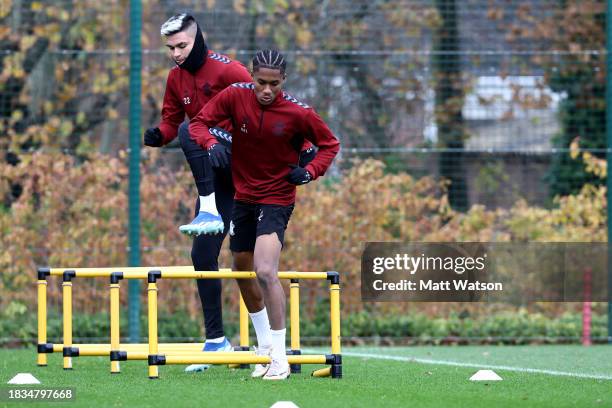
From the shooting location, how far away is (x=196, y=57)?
7844 millimetres

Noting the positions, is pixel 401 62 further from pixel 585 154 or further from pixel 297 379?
pixel 297 379

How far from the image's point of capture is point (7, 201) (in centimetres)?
1155

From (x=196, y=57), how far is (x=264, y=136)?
1018 millimetres

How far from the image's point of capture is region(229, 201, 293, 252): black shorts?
7078mm

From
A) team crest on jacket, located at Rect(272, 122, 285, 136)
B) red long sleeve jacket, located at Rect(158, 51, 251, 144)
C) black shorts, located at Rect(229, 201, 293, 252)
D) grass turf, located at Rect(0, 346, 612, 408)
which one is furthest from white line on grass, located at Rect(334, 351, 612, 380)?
red long sleeve jacket, located at Rect(158, 51, 251, 144)

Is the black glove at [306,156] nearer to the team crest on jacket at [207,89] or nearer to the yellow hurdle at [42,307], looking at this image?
the team crest on jacket at [207,89]

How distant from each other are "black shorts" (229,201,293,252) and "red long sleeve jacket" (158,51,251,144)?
2.90 ft

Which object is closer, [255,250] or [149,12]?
[255,250]

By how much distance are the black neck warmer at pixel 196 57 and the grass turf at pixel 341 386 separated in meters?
1.85

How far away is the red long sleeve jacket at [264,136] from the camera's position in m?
7.07

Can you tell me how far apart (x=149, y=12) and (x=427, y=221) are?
10.6 ft

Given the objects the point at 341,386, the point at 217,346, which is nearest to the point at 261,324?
the point at 217,346

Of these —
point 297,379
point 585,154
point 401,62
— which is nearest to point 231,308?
point 401,62

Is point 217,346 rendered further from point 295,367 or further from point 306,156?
point 306,156
